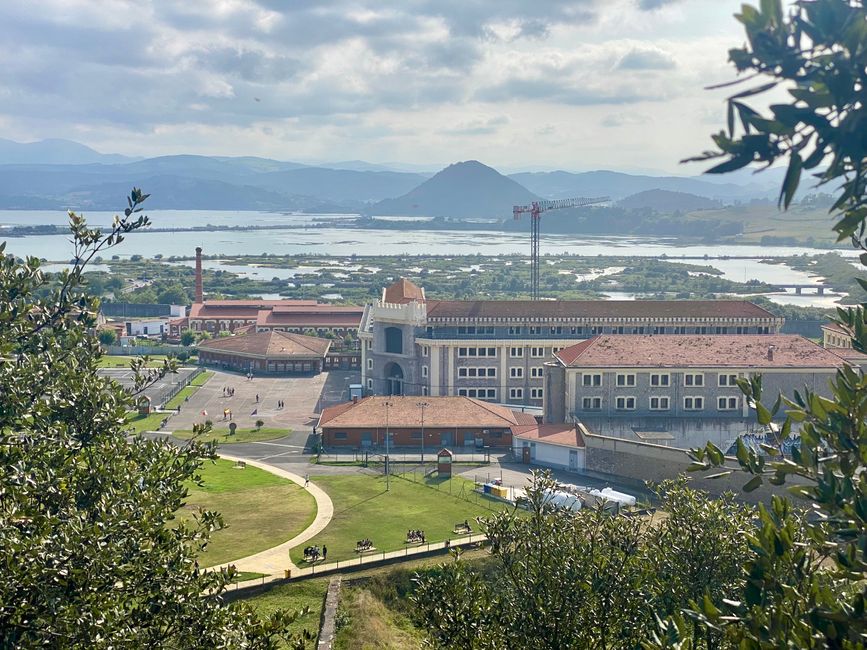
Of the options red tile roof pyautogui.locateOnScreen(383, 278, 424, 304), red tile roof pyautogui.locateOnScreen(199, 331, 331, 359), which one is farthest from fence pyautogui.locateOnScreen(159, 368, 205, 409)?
red tile roof pyautogui.locateOnScreen(383, 278, 424, 304)

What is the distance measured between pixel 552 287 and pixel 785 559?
556ft

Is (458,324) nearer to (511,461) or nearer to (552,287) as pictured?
(511,461)

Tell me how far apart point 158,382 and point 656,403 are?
39.2 meters

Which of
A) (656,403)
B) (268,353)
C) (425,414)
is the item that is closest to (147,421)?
(425,414)

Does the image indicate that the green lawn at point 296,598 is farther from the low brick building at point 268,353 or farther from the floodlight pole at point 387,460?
the low brick building at point 268,353

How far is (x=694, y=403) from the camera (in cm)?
5350

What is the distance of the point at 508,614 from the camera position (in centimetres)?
1557

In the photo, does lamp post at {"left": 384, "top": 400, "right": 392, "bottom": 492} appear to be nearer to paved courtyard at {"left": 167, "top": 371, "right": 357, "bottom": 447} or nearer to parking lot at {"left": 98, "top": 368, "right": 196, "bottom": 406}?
paved courtyard at {"left": 167, "top": 371, "right": 357, "bottom": 447}

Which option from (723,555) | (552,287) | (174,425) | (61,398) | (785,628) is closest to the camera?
(785,628)

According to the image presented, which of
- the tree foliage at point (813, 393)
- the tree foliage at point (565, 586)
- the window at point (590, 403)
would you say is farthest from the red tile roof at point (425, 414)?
the tree foliage at point (813, 393)

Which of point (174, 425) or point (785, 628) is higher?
point (785, 628)

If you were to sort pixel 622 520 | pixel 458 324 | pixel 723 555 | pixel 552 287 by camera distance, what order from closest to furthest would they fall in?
pixel 622 520 → pixel 723 555 → pixel 458 324 → pixel 552 287

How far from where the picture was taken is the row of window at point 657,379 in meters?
53.2

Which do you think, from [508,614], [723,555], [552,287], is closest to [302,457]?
[723,555]
